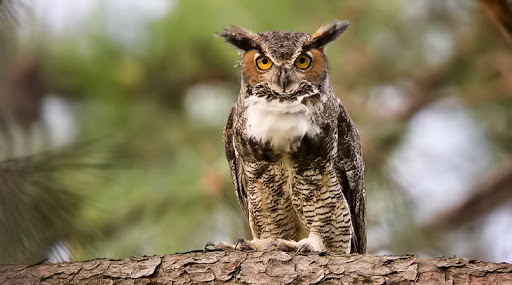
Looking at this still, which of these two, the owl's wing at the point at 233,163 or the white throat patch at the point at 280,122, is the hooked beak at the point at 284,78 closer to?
the white throat patch at the point at 280,122

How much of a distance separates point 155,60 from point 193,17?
28 cm

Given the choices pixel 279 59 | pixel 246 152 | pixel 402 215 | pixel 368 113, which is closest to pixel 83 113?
pixel 246 152

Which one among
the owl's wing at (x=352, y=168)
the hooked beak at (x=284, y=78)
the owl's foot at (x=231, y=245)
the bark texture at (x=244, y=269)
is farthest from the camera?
the owl's wing at (x=352, y=168)

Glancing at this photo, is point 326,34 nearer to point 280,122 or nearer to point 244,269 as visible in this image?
point 280,122

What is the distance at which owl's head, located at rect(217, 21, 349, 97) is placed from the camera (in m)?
2.13

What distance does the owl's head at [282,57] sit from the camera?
84.0 inches

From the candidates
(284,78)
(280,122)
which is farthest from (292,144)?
(284,78)

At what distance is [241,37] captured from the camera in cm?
223

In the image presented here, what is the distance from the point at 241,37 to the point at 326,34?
0.32 meters

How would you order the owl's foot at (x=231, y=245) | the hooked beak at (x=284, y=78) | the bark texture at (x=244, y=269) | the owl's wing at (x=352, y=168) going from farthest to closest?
the owl's wing at (x=352, y=168) < the hooked beak at (x=284, y=78) < the owl's foot at (x=231, y=245) < the bark texture at (x=244, y=269)

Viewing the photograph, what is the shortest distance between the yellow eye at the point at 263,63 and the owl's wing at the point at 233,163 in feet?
0.93

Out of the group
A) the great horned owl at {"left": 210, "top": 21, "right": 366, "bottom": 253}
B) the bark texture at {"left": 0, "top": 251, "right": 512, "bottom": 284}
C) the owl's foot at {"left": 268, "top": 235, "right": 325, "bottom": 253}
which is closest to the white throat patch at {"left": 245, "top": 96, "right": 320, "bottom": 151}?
the great horned owl at {"left": 210, "top": 21, "right": 366, "bottom": 253}

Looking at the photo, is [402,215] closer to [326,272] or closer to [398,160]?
[398,160]

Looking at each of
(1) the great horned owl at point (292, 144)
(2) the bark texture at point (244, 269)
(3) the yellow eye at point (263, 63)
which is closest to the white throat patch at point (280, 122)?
(1) the great horned owl at point (292, 144)
